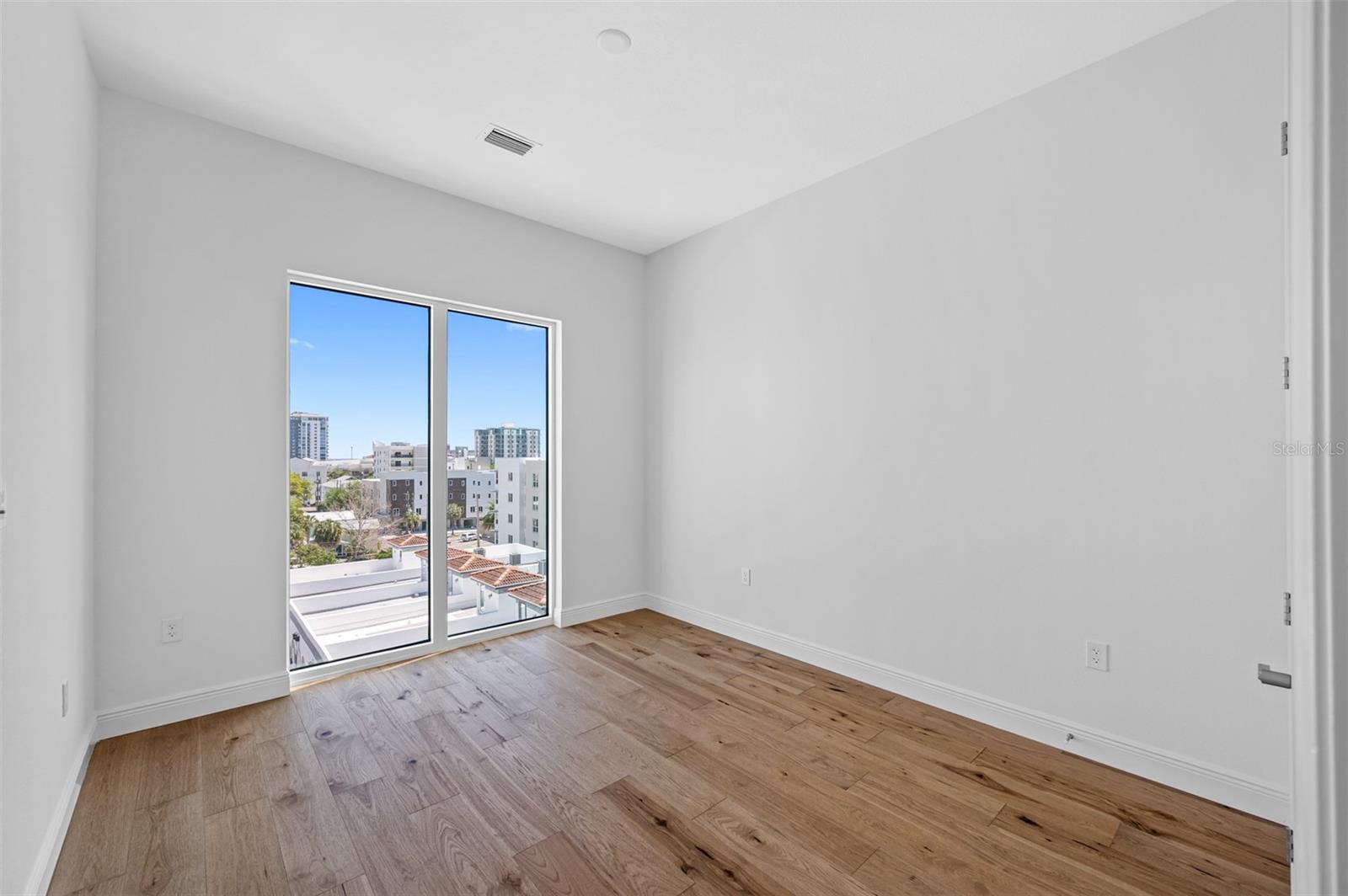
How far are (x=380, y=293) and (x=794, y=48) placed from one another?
99.2 inches

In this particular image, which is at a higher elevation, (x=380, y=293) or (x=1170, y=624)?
(x=380, y=293)

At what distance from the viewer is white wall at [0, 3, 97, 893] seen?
1.40 metres

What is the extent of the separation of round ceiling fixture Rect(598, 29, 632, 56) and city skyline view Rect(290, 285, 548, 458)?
1.92 m

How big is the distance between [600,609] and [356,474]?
6.25 feet

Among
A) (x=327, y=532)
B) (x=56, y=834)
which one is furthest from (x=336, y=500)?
(x=56, y=834)

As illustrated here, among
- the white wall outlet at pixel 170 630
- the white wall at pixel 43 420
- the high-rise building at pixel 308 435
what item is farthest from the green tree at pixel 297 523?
the white wall at pixel 43 420

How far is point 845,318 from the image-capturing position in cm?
319

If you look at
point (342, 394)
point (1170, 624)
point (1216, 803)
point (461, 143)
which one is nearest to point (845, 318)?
point (1170, 624)

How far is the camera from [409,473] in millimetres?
3453

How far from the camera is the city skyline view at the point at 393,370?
123 inches

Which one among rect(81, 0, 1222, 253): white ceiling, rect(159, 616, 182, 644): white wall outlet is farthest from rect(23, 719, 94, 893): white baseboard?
rect(81, 0, 1222, 253): white ceiling

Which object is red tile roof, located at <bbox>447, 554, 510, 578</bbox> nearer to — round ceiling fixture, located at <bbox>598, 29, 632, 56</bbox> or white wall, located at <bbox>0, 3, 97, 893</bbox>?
white wall, located at <bbox>0, 3, 97, 893</bbox>

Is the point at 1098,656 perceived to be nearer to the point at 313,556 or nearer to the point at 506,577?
the point at 506,577

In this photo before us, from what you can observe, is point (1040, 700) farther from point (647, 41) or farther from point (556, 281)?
point (556, 281)
